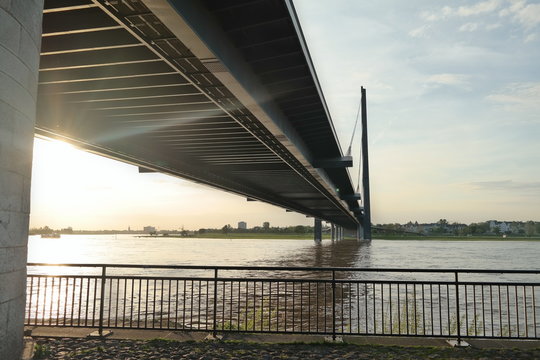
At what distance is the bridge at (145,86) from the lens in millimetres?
3991

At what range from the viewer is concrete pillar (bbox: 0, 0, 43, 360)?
3807 mm

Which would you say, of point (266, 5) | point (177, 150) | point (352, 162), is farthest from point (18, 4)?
point (352, 162)

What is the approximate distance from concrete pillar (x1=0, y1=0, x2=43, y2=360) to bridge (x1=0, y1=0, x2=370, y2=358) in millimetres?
11

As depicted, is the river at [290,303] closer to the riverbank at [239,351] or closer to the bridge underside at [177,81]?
the riverbank at [239,351]

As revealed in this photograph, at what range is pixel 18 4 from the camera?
3.95 metres

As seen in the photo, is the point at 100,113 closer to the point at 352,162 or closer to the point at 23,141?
the point at 23,141

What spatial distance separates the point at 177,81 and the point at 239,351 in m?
6.87

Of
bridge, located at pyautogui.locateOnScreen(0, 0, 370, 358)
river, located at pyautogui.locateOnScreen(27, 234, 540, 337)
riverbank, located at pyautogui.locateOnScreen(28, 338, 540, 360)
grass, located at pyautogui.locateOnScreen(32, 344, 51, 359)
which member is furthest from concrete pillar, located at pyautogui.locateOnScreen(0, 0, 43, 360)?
river, located at pyautogui.locateOnScreen(27, 234, 540, 337)

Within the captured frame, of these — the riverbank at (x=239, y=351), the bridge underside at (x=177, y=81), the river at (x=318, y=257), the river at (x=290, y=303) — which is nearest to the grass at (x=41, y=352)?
the riverbank at (x=239, y=351)

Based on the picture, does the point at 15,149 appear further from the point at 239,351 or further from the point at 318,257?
the point at 318,257

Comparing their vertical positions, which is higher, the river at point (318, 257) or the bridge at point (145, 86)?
the bridge at point (145, 86)

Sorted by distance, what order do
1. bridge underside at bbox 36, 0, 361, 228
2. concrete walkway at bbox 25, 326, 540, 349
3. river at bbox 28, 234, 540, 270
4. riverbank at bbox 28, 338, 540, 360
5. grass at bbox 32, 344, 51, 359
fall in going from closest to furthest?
grass at bbox 32, 344, 51, 359 → riverbank at bbox 28, 338, 540, 360 → concrete walkway at bbox 25, 326, 540, 349 → bridge underside at bbox 36, 0, 361, 228 → river at bbox 28, 234, 540, 270

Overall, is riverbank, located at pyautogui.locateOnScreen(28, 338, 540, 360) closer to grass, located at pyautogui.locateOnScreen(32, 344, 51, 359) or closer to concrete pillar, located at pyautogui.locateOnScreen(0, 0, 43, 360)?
grass, located at pyautogui.locateOnScreen(32, 344, 51, 359)

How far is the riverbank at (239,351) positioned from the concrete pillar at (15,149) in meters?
3.00
